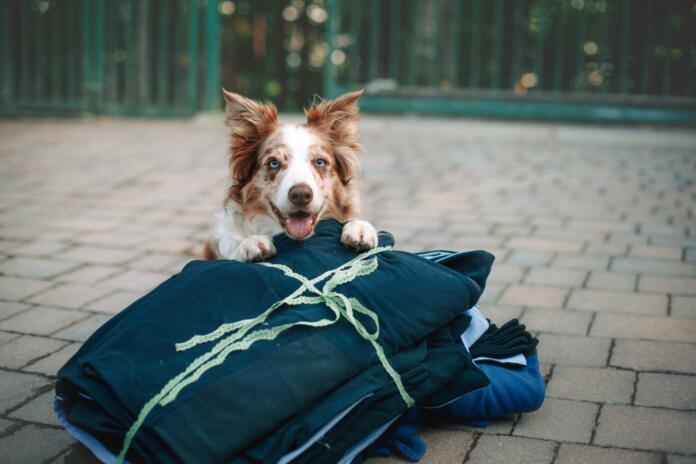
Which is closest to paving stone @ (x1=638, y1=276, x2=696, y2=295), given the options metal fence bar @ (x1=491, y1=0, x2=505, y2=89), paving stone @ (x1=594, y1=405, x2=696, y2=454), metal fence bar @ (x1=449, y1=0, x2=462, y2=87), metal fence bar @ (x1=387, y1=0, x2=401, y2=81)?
paving stone @ (x1=594, y1=405, x2=696, y2=454)

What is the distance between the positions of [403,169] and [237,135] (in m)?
4.83

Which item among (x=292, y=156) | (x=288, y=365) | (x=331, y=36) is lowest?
(x=288, y=365)

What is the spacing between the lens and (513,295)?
418 centimetres

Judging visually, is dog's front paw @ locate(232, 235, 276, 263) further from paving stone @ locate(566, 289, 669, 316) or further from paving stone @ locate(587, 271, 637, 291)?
paving stone @ locate(587, 271, 637, 291)

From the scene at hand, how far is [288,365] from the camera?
7.57ft

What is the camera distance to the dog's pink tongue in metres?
3.12

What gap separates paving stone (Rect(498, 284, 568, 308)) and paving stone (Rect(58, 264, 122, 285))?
230 centimetres

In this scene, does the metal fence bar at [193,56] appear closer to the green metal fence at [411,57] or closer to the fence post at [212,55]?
the green metal fence at [411,57]

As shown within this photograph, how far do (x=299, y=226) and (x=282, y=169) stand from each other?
0.32 metres

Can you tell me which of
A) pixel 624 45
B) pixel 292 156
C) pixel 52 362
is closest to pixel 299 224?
pixel 292 156

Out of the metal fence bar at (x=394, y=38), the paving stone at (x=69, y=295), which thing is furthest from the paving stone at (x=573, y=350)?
the metal fence bar at (x=394, y=38)

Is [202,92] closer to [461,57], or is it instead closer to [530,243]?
[461,57]

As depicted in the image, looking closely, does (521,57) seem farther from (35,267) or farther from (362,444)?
(362,444)

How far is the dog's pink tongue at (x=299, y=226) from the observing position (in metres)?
3.12
